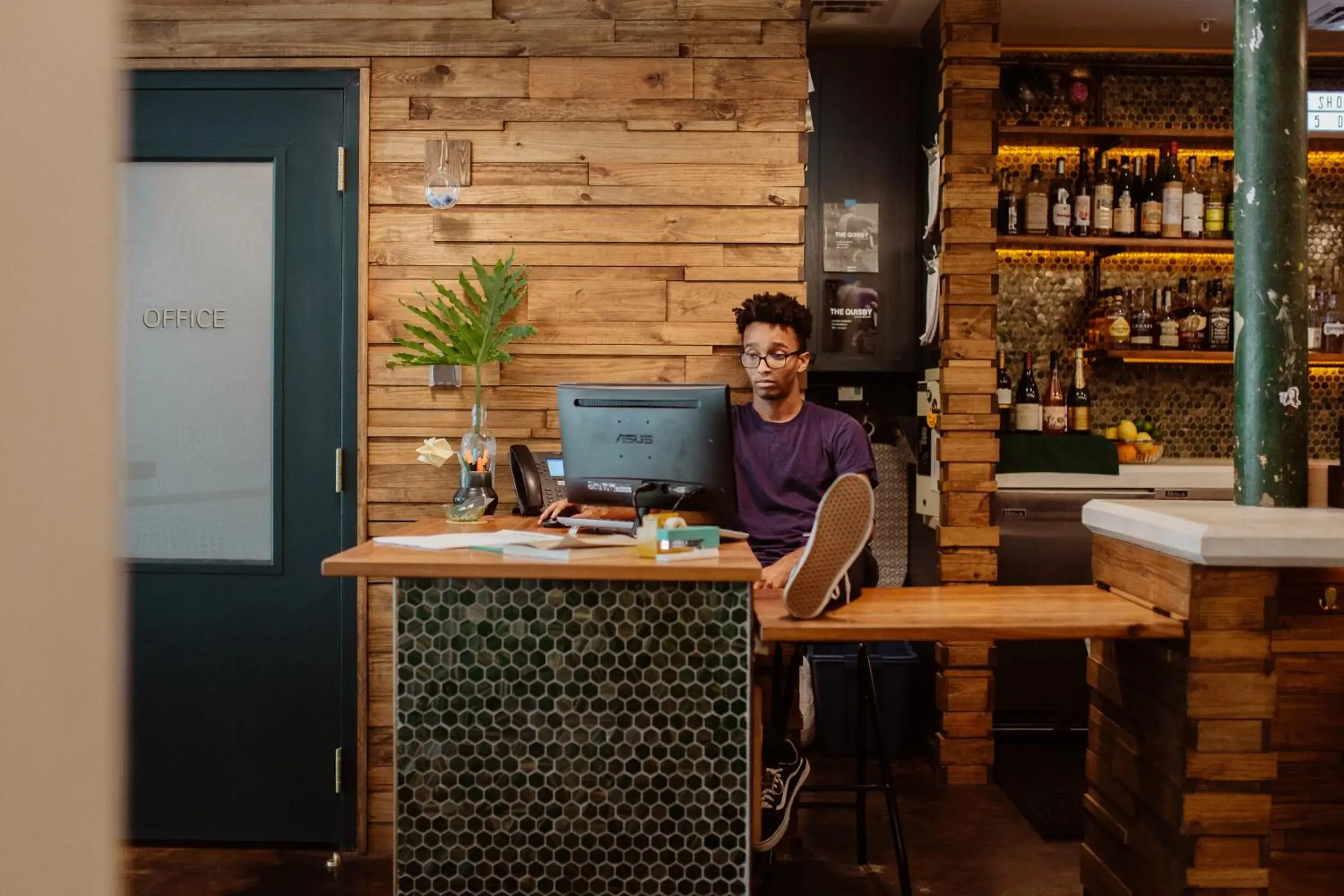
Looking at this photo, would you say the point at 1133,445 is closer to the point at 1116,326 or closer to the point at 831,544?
the point at 1116,326

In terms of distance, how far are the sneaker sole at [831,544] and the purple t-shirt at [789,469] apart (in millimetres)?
1000

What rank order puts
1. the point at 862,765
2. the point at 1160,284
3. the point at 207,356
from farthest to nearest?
the point at 1160,284 < the point at 207,356 < the point at 862,765

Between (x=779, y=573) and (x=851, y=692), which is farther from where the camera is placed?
(x=851, y=692)

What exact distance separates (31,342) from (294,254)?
3.26 m

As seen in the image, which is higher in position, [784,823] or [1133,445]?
[1133,445]

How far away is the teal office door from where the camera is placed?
3.35 metres

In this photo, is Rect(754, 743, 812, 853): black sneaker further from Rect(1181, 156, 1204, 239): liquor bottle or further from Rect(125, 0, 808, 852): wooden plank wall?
Rect(1181, 156, 1204, 239): liquor bottle

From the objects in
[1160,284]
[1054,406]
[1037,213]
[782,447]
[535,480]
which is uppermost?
[1037,213]

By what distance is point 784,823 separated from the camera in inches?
106

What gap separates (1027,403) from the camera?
488cm

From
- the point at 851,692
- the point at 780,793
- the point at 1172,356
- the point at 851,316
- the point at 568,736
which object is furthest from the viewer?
the point at 1172,356

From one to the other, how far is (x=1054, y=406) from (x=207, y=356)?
11.3 feet

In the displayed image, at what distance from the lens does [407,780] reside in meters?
2.34

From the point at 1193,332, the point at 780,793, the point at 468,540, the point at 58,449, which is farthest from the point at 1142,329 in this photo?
the point at 58,449
